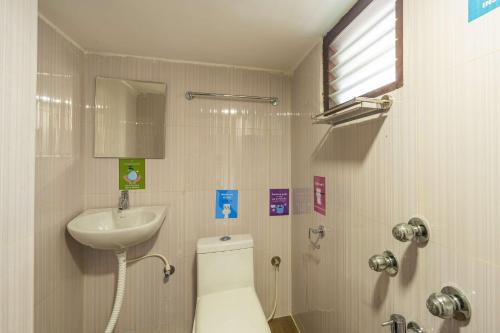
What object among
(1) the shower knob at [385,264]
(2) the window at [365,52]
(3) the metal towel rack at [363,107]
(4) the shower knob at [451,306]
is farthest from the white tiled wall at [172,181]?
(4) the shower knob at [451,306]

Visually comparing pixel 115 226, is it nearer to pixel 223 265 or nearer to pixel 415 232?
pixel 223 265

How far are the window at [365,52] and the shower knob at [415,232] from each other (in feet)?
1.61

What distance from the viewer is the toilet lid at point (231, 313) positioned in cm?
104

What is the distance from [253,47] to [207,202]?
116 centimetres

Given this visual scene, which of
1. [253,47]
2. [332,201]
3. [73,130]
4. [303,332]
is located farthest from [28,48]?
[303,332]

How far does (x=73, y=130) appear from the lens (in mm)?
1290

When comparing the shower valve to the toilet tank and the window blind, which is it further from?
the window blind

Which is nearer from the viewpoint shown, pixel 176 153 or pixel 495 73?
pixel 495 73

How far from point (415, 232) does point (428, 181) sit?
0.56 feet

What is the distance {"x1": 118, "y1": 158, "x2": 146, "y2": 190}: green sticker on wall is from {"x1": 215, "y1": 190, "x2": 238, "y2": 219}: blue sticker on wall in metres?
0.55

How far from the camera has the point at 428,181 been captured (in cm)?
65

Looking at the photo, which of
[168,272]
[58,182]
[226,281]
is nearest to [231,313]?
[226,281]

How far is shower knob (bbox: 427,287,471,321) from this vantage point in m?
0.55

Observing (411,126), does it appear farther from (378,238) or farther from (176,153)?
(176,153)
